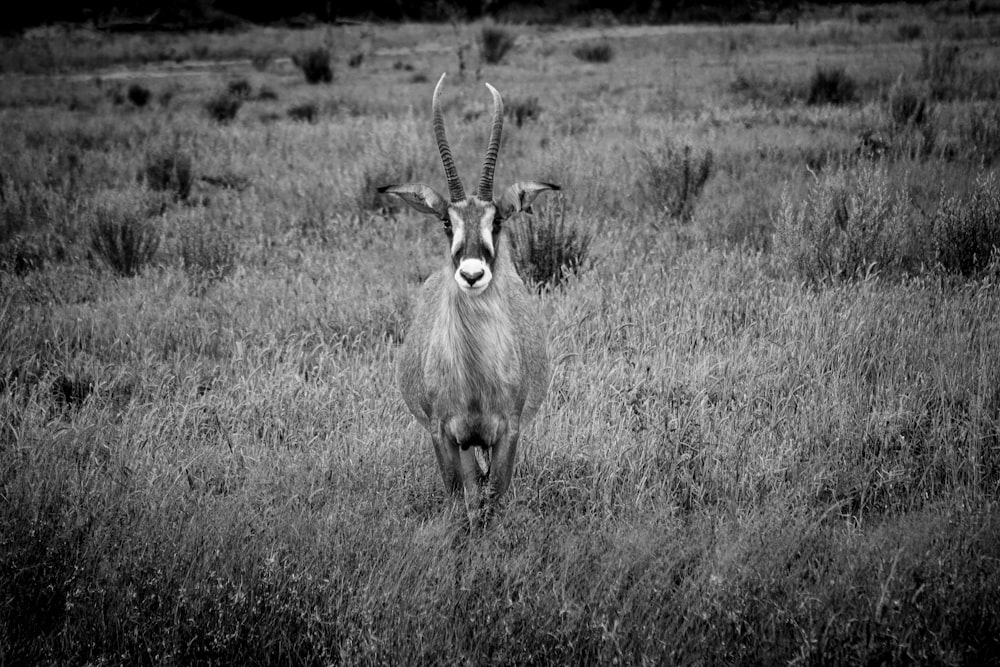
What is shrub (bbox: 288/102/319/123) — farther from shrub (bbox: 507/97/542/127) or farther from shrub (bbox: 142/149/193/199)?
shrub (bbox: 142/149/193/199)

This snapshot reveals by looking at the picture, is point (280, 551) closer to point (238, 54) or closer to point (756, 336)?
point (756, 336)

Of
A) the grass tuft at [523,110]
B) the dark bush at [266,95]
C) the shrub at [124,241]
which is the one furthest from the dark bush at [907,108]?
the dark bush at [266,95]

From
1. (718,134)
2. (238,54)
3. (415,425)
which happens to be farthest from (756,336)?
(238,54)

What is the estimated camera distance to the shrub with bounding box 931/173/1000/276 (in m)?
6.36

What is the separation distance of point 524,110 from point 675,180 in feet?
21.3

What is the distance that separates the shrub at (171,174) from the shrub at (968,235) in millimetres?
9020

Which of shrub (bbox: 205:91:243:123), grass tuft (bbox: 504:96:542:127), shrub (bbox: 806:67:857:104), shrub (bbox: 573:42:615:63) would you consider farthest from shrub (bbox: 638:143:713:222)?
shrub (bbox: 573:42:615:63)

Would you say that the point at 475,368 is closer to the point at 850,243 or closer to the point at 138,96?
the point at 850,243

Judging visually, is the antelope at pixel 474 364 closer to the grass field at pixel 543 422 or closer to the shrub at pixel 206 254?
the grass field at pixel 543 422

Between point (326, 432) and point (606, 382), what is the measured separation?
1822mm

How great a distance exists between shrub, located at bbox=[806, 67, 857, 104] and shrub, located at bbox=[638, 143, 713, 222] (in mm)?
7383

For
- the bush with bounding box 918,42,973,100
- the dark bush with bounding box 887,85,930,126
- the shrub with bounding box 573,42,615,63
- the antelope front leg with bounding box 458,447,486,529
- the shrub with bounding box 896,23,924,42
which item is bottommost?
the antelope front leg with bounding box 458,447,486,529

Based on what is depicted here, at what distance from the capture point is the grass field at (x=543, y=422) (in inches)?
109

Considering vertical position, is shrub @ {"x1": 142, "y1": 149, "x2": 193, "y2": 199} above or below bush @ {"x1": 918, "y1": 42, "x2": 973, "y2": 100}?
below
